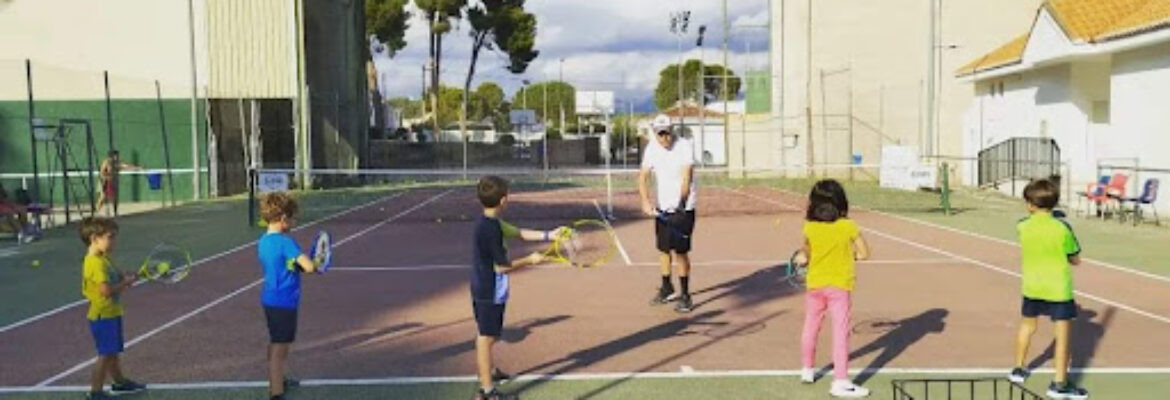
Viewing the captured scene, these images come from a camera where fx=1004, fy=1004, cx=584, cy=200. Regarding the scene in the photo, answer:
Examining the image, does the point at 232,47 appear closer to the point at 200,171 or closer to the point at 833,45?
the point at 200,171

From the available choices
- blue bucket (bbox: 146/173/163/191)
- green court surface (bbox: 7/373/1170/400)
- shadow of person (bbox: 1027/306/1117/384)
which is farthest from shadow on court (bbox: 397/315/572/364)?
blue bucket (bbox: 146/173/163/191)

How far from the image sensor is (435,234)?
18.0 m

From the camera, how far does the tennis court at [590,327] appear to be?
7.02 meters

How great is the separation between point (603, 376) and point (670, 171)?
9.87 feet

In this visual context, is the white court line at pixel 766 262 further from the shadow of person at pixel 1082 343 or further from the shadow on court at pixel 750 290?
the shadow of person at pixel 1082 343

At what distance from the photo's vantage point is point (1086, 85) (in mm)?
25031

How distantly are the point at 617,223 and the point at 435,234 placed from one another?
12.9ft

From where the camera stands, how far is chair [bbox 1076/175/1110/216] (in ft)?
63.8

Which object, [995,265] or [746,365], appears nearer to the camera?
[746,365]

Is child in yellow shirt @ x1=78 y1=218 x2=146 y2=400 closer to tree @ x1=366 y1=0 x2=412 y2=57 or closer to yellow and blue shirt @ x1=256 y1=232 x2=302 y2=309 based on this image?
yellow and blue shirt @ x1=256 y1=232 x2=302 y2=309

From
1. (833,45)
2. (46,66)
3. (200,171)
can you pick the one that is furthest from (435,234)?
(833,45)

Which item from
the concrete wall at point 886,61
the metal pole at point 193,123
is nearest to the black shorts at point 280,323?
the metal pole at point 193,123

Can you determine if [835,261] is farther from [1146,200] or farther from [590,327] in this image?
[1146,200]

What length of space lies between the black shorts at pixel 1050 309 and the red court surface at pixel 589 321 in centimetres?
83
